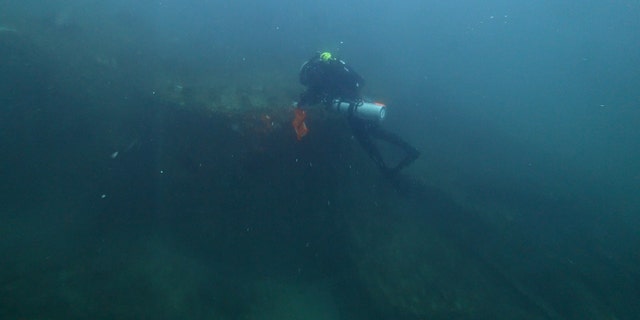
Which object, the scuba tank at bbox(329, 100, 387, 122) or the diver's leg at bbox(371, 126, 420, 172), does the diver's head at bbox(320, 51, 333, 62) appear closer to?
the scuba tank at bbox(329, 100, 387, 122)

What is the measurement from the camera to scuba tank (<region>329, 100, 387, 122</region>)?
6.54 m

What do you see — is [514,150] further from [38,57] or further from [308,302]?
[38,57]

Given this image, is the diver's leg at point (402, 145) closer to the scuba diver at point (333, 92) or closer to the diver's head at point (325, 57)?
the scuba diver at point (333, 92)

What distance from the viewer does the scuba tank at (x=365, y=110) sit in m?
6.54

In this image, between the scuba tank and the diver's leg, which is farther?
the diver's leg

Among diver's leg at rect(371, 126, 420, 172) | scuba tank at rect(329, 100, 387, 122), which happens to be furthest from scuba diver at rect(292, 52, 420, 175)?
diver's leg at rect(371, 126, 420, 172)

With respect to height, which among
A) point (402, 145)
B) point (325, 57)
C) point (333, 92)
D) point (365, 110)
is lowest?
point (402, 145)

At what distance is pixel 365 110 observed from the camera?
660cm

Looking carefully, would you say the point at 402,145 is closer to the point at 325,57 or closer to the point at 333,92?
the point at 333,92

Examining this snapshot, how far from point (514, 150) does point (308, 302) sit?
14.3m

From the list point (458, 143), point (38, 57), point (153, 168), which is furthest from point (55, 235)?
point (458, 143)

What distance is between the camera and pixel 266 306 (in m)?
6.17

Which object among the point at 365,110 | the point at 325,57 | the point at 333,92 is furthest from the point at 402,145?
the point at 325,57

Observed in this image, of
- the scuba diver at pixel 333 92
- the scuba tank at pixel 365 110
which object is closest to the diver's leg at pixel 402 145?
the scuba diver at pixel 333 92
